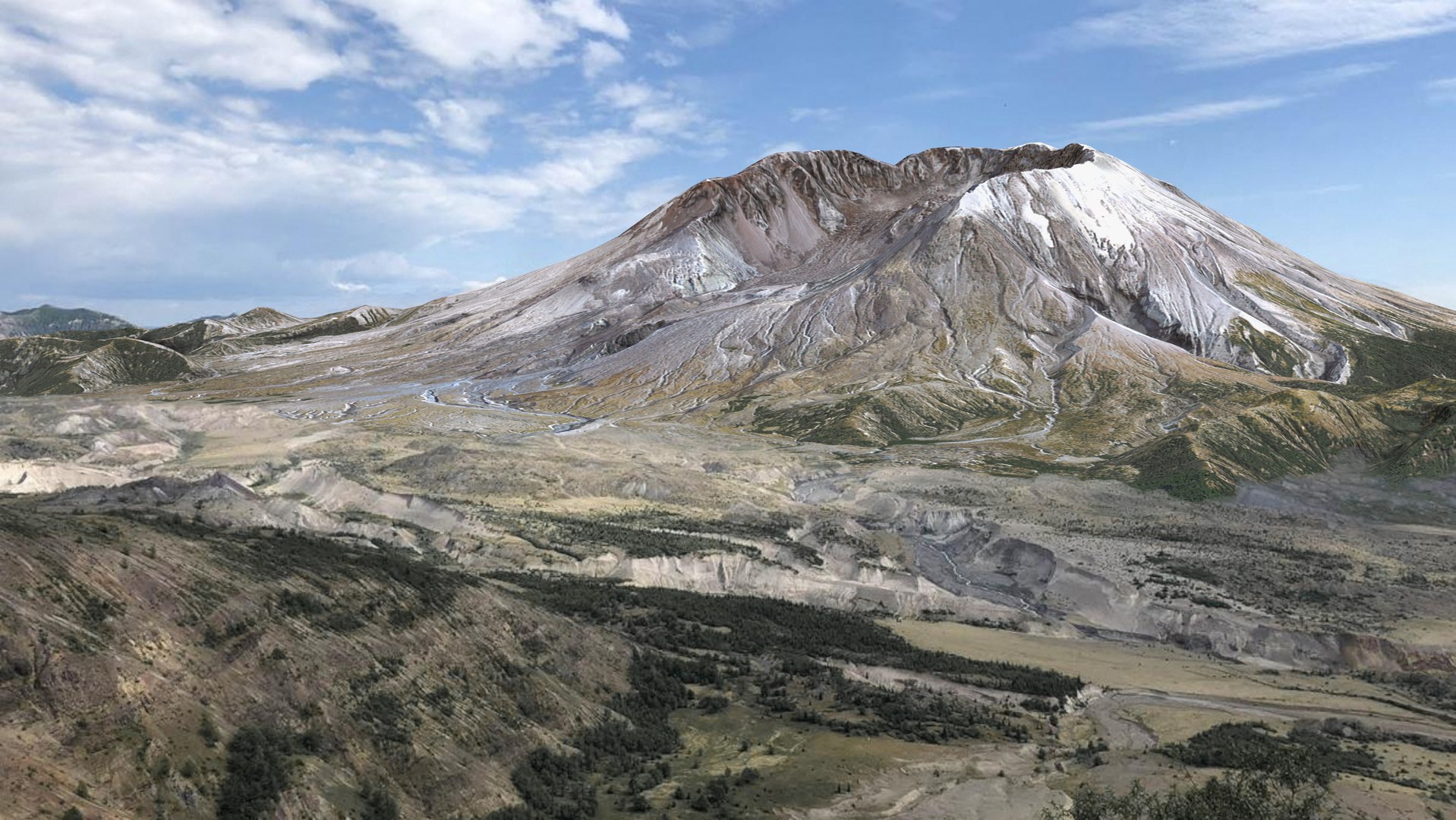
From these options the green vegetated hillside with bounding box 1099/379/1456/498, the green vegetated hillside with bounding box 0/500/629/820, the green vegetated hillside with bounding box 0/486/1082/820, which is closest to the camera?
the green vegetated hillside with bounding box 0/500/629/820

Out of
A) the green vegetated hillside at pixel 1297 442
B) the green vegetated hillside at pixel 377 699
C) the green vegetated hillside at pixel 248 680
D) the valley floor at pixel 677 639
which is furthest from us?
the green vegetated hillside at pixel 1297 442

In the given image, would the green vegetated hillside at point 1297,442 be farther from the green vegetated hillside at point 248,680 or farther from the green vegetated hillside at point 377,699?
the green vegetated hillside at point 248,680

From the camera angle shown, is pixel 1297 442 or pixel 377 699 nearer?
pixel 377 699

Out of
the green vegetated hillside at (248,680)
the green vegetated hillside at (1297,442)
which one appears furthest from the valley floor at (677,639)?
the green vegetated hillside at (1297,442)

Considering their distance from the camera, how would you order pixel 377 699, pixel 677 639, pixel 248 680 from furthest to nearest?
pixel 677 639
pixel 377 699
pixel 248 680

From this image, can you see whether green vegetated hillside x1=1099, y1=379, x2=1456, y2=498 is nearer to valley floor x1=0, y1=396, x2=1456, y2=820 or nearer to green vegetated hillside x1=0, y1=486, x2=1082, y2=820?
valley floor x1=0, y1=396, x2=1456, y2=820

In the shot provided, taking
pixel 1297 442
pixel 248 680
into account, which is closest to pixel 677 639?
pixel 248 680

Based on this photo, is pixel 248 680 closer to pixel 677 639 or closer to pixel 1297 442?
pixel 677 639

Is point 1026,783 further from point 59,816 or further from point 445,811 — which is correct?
point 59,816

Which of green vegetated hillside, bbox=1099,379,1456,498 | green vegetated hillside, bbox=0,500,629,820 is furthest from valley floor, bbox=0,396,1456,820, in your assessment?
green vegetated hillside, bbox=1099,379,1456,498
